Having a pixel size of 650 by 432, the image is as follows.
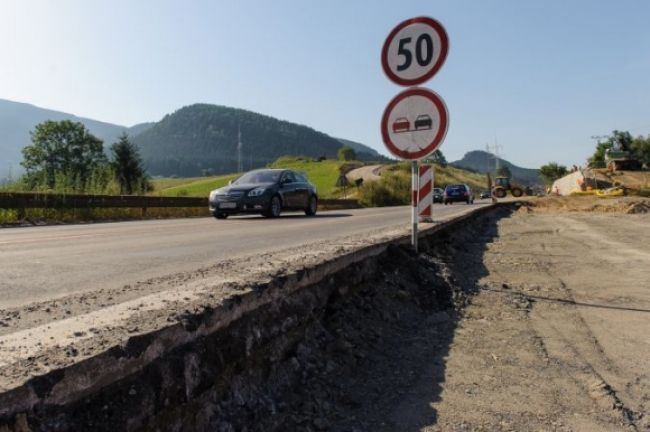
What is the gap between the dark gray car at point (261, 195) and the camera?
13453mm

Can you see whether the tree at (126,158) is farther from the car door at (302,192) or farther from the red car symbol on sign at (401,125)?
the red car symbol on sign at (401,125)

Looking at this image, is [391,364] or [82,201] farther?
[82,201]

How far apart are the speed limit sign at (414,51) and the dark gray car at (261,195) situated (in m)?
8.21

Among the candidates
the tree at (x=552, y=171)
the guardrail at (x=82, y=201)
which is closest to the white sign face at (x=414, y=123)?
the guardrail at (x=82, y=201)

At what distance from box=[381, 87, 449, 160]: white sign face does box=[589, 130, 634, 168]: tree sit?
128673 millimetres

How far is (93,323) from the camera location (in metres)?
1.98

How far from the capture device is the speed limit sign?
218 inches

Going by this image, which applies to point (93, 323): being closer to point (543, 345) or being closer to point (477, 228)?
point (543, 345)

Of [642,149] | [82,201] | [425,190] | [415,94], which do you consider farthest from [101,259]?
[642,149]

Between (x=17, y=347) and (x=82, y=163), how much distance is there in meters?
78.8

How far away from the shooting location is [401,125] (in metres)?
5.94

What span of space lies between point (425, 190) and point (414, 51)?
8.47ft

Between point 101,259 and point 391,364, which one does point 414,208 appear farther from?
point 101,259

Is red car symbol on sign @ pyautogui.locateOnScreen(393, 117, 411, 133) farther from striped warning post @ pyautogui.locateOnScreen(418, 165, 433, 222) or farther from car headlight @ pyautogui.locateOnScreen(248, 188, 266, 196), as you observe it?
car headlight @ pyautogui.locateOnScreen(248, 188, 266, 196)
